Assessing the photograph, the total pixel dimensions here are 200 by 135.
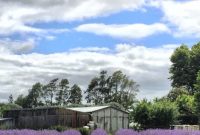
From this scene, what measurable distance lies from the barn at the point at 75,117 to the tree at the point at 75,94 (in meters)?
49.5

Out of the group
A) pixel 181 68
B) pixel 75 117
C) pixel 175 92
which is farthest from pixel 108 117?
pixel 181 68

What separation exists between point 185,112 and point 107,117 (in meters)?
11.0

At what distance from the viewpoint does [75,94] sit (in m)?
128

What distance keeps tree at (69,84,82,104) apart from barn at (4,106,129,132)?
49.5 m

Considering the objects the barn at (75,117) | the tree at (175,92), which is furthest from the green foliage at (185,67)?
the barn at (75,117)

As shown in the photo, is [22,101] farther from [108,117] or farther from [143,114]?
[143,114]

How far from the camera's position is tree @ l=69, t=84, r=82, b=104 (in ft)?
419

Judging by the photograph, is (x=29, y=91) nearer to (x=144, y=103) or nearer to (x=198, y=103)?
(x=144, y=103)

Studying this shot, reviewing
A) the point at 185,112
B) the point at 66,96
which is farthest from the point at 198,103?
the point at 66,96

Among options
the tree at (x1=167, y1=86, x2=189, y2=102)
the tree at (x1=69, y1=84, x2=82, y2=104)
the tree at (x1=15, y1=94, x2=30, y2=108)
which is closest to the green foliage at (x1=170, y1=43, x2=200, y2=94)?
the tree at (x1=167, y1=86, x2=189, y2=102)

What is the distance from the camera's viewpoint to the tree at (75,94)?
128 metres

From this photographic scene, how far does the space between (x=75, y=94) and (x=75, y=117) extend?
5756 centimetres

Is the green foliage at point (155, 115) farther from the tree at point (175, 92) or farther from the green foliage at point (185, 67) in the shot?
the green foliage at point (185, 67)

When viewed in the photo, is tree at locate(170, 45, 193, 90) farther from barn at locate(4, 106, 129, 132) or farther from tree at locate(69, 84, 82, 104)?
tree at locate(69, 84, 82, 104)
